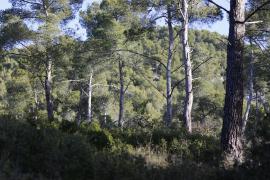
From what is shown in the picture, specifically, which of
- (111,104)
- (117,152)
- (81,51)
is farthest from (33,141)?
(111,104)

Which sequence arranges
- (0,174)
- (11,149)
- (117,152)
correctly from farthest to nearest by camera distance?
(117,152) < (11,149) < (0,174)

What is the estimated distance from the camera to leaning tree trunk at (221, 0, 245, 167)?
746cm

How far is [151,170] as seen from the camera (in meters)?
6.02

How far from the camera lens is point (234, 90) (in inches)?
299

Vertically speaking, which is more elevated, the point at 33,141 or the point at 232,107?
the point at 232,107

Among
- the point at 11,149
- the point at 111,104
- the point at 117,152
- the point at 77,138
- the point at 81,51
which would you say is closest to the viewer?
the point at 11,149

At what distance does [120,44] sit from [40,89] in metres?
21.6

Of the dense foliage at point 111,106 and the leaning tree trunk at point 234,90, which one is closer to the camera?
the dense foliage at point 111,106

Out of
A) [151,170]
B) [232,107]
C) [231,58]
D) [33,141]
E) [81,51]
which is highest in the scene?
[81,51]

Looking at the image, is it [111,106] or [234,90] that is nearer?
[234,90]

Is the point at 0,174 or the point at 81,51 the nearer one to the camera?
the point at 0,174

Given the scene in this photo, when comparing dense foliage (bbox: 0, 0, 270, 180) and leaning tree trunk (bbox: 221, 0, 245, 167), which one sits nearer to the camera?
dense foliage (bbox: 0, 0, 270, 180)

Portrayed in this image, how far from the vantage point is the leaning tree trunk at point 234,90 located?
7464 mm

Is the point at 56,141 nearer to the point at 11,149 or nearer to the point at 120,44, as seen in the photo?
the point at 11,149
